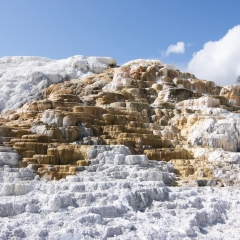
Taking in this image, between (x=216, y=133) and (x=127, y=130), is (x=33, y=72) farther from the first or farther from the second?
(x=216, y=133)

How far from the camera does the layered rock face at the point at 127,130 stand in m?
13.3

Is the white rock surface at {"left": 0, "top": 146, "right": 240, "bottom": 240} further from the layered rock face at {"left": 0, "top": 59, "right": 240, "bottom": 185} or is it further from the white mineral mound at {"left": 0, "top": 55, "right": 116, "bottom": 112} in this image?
the white mineral mound at {"left": 0, "top": 55, "right": 116, "bottom": 112}

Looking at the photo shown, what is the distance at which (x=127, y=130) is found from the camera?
17.1 metres

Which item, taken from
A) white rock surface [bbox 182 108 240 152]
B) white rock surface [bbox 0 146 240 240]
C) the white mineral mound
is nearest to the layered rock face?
white rock surface [bbox 182 108 240 152]

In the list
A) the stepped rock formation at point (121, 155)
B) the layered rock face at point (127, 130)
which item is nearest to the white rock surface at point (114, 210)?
the stepped rock formation at point (121, 155)

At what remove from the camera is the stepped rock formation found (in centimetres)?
862

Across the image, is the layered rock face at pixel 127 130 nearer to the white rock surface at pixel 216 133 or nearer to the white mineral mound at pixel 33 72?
the white rock surface at pixel 216 133

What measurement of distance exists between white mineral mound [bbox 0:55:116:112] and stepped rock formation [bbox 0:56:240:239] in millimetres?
152

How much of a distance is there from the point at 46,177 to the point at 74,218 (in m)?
3.93

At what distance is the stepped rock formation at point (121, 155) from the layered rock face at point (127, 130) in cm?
5

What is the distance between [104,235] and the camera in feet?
24.9

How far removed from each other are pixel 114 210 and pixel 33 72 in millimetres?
21720

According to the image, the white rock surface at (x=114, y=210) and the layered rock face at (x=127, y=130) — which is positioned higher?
the layered rock face at (x=127, y=130)

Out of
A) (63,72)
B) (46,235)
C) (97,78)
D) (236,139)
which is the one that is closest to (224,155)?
(236,139)
